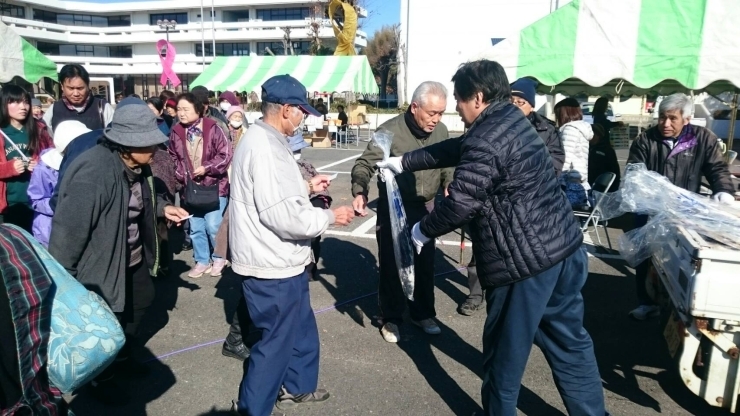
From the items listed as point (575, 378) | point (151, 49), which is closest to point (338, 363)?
point (575, 378)

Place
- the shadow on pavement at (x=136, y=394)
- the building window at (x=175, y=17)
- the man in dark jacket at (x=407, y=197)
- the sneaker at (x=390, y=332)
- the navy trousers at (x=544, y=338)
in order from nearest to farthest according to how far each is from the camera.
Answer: the navy trousers at (x=544, y=338) < the shadow on pavement at (x=136, y=394) < the man in dark jacket at (x=407, y=197) < the sneaker at (x=390, y=332) < the building window at (x=175, y=17)

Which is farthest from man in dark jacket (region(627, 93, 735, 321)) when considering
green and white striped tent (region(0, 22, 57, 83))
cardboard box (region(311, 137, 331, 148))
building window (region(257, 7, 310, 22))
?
building window (region(257, 7, 310, 22))

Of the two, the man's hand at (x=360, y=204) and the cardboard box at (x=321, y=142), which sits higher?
the man's hand at (x=360, y=204)

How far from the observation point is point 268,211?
2535 millimetres

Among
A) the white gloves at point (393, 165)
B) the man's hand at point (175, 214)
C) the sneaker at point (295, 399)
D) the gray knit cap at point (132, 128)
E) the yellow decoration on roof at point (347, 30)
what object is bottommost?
the sneaker at point (295, 399)

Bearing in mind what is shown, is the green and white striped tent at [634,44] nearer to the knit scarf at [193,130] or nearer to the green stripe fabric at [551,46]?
the green stripe fabric at [551,46]

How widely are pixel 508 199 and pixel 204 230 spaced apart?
382 centimetres

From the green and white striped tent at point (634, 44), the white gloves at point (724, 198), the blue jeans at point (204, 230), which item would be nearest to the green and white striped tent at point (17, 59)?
the blue jeans at point (204, 230)

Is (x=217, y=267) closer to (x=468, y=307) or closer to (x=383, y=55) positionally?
(x=468, y=307)

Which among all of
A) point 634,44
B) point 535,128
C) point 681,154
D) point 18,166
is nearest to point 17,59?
point 18,166

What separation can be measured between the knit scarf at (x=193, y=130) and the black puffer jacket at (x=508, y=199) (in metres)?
3.35

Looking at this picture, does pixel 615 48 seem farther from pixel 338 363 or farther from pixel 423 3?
pixel 423 3

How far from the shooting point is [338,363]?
373 centimetres

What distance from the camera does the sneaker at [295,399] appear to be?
124 inches
